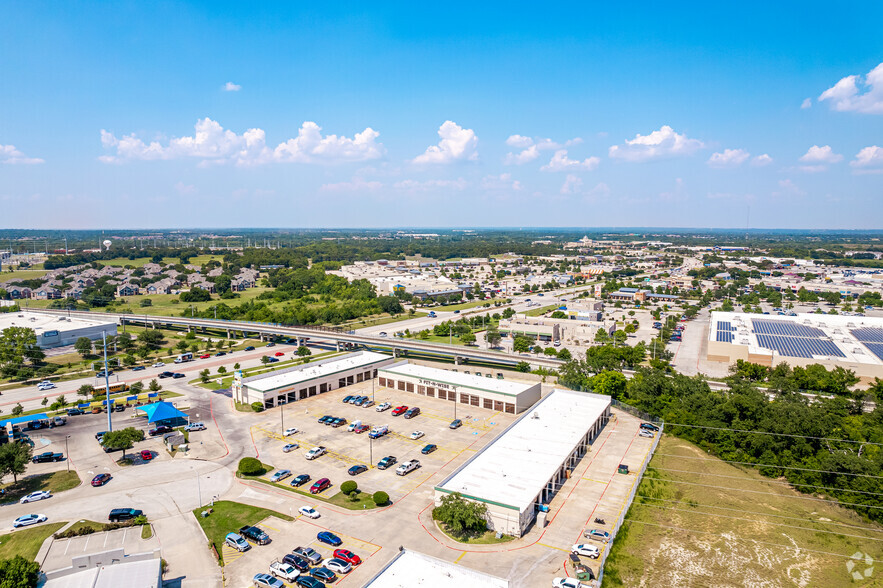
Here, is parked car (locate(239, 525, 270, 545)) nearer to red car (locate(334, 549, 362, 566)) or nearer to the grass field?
red car (locate(334, 549, 362, 566))

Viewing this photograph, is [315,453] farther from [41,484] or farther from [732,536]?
[732,536]

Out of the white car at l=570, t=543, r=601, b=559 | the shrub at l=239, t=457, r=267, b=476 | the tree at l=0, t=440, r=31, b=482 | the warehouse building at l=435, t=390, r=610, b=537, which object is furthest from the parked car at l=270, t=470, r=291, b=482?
the white car at l=570, t=543, r=601, b=559

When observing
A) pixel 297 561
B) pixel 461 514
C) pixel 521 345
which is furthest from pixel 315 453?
pixel 521 345

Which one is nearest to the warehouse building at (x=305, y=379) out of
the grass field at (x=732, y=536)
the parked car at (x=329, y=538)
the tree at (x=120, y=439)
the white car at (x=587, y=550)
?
the tree at (x=120, y=439)

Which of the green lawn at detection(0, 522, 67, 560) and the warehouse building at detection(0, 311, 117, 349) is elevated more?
the warehouse building at detection(0, 311, 117, 349)

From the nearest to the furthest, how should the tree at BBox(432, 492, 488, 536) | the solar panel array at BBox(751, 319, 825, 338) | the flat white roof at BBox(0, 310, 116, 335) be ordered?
the tree at BBox(432, 492, 488, 536) → the solar panel array at BBox(751, 319, 825, 338) → the flat white roof at BBox(0, 310, 116, 335)

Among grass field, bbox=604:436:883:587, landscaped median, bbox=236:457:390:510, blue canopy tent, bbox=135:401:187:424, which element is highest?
blue canopy tent, bbox=135:401:187:424

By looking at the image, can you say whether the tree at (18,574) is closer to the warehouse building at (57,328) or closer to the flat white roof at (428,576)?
the flat white roof at (428,576)
